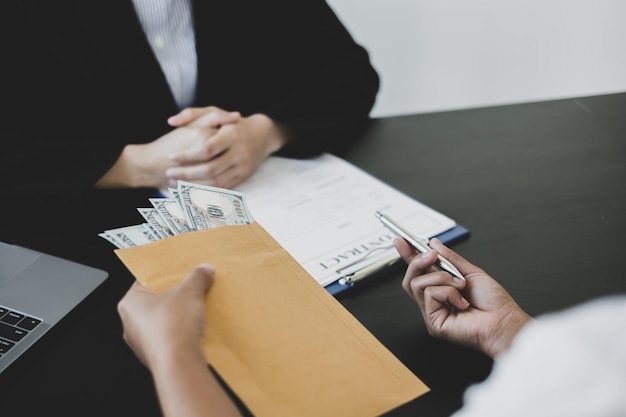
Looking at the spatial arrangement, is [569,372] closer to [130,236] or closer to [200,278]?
[200,278]

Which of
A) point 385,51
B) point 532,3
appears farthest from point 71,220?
point 532,3

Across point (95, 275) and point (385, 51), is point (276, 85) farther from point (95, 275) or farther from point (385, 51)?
point (385, 51)

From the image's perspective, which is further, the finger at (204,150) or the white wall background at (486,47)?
the white wall background at (486,47)

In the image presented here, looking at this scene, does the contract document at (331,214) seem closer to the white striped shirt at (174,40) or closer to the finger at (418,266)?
the finger at (418,266)

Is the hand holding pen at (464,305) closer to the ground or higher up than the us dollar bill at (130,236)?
closer to the ground

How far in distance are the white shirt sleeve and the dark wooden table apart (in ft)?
0.58

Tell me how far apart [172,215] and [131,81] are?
1.87ft

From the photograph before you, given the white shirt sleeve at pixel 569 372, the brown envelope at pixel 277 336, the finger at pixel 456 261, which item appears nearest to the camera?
the white shirt sleeve at pixel 569 372

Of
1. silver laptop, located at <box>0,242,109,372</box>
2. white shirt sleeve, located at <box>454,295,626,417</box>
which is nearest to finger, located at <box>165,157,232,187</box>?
silver laptop, located at <box>0,242,109,372</box>

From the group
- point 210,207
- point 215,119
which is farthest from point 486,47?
point 210,207

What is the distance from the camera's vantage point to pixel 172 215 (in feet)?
2.17

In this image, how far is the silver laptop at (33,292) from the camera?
68cm

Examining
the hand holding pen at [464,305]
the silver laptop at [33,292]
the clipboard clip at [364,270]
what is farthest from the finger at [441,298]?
the silver laptop at [33,292]

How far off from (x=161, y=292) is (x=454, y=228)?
0.51 metres
